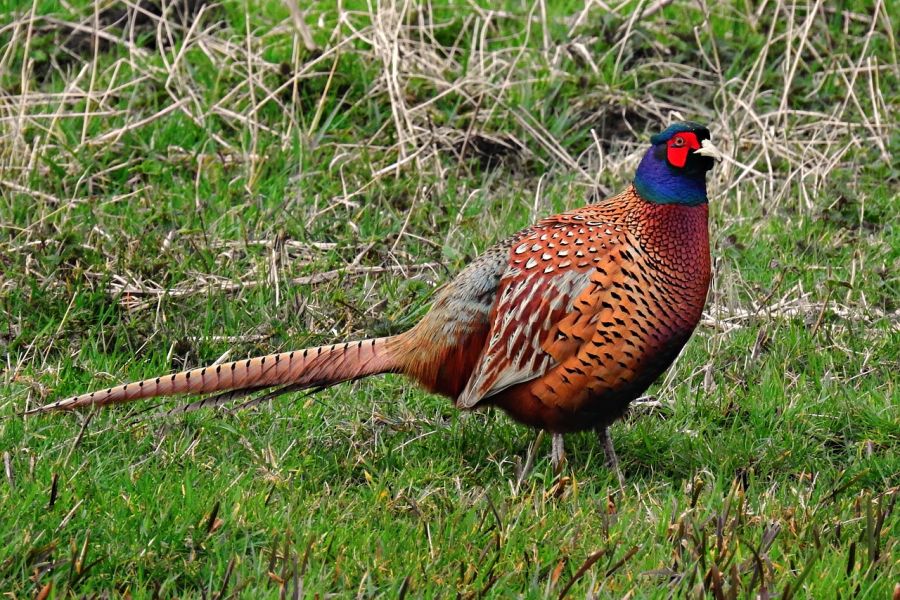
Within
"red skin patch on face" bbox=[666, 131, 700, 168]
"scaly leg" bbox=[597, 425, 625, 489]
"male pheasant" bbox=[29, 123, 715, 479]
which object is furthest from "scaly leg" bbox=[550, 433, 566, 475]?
"red skin patch on face" bbox=[666, 131, 700, 168]

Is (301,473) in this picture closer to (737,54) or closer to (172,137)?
(172,137)

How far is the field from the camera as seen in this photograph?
9.55 ft

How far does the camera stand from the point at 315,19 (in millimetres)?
6238

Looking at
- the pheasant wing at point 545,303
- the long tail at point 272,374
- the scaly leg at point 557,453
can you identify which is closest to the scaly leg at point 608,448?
the scaly leg at point 557,453

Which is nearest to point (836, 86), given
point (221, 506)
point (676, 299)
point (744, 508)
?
point (676, 299)

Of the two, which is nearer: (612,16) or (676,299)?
(676,299)

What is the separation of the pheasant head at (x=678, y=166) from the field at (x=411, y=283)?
0.72m

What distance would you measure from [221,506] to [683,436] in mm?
1448

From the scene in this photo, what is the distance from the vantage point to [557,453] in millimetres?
3662

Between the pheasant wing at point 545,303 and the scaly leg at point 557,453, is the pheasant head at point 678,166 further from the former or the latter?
the scaly leg at point 557,453

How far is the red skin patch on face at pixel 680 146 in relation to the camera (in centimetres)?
359

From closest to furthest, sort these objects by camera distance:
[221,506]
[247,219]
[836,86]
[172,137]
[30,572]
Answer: [30,572]
[221,506]
[247,219]
[172,137]
[836,86]

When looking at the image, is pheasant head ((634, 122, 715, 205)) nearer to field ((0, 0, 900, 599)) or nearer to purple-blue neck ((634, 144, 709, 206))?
purple-blue neck ((634, 144, 709, 206))

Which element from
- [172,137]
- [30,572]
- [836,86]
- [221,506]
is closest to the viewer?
[30,572]
